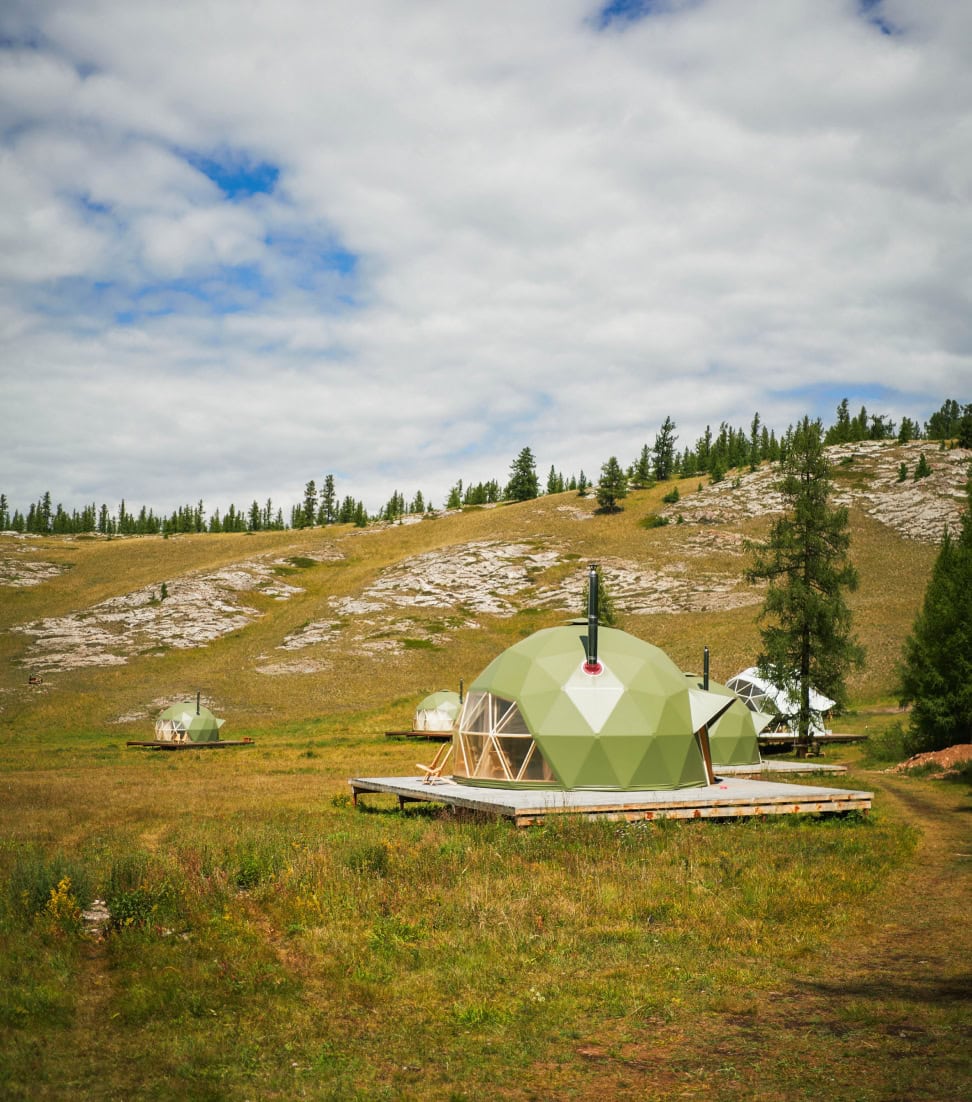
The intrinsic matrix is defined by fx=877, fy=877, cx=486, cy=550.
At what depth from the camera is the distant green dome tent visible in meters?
46.0

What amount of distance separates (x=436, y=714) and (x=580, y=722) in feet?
102

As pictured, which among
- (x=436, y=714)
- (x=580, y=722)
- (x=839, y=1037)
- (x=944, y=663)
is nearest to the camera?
(x=839, y=1037)

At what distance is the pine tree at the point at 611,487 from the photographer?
122 meters

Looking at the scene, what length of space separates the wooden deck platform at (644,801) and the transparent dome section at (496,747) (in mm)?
420

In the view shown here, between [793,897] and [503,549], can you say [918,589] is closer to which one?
[503,549]

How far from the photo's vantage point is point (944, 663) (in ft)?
99.2

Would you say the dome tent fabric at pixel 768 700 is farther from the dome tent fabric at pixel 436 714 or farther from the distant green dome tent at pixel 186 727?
the distant green dome tent at pixel 186 727

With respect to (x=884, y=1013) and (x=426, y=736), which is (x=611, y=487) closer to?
(x=426, y=736)

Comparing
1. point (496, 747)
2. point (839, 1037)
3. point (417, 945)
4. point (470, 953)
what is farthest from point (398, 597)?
point (839, 1037)

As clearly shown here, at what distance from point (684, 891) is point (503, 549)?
94228 millimetres

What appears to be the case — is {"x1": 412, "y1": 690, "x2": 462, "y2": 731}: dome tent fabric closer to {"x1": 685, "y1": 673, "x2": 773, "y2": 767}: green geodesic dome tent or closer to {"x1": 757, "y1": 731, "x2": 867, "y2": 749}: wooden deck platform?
{"x1": 757, "y1": 731, "x2": 867, "y2": 749}: wooden deck platform

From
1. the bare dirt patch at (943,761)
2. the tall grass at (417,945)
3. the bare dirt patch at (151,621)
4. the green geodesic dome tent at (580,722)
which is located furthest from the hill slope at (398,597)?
the tall grass at (417,945)

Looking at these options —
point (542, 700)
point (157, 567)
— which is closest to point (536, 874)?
point (542, 700)

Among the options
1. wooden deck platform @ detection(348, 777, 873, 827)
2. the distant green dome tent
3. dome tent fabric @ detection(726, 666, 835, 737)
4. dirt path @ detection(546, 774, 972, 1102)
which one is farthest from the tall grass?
the distant green dome tent
